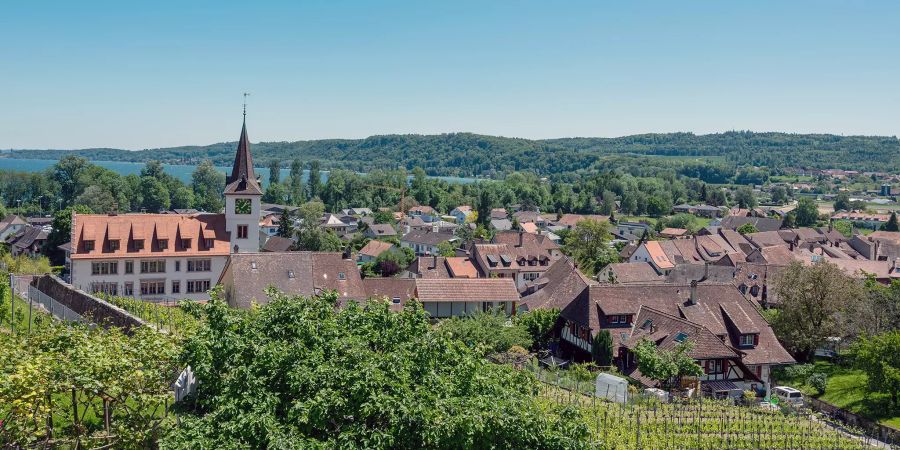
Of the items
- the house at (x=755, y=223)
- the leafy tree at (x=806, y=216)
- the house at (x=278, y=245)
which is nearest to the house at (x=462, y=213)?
the house at (x=755, y=223)

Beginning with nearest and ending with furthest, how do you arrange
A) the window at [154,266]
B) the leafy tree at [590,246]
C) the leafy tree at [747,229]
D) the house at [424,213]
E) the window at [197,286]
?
the window at [154,266] → the window at [197,286] → the leafy tree at [590,246] → the leafy tree at [747,229] → the house at [424,213]

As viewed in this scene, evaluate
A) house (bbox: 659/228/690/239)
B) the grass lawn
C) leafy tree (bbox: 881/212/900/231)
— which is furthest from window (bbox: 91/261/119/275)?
leafy tree (bbox: 881/212/900/231)

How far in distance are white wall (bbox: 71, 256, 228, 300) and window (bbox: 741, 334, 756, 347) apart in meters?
28.5

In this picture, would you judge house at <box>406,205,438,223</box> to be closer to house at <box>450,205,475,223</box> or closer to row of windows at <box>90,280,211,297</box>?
house at <box>450,205,475,223</box>

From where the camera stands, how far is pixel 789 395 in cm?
3397

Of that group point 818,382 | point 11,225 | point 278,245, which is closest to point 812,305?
point 818,382

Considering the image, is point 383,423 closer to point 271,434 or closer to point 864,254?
point 271,434

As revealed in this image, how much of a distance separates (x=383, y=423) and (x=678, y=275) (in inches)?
2134

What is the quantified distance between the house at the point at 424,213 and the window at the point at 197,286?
8812 cm

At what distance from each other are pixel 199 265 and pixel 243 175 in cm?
591

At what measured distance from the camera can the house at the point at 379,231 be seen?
108m

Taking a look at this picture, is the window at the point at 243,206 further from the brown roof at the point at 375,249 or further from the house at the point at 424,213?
the house at the point at 424,213

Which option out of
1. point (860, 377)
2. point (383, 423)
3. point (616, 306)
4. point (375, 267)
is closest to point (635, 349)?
point (616, 306)

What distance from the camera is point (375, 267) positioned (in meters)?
73.9
